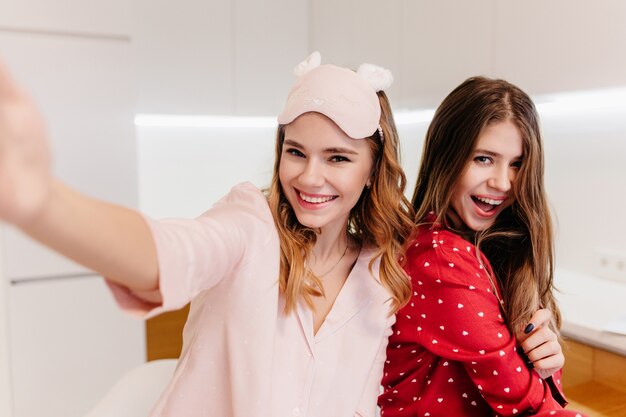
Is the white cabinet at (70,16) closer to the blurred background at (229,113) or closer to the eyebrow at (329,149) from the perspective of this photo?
the blurred background at (229,113)

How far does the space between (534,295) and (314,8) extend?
2.08m

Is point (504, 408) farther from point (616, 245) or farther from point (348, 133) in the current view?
point (616, 245)

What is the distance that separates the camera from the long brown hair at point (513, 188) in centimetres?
104

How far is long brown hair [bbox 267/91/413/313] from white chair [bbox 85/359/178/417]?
0.43 metres

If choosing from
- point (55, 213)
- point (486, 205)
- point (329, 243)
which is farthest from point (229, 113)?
point (55, 213)

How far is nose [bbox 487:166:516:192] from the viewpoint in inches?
40.8

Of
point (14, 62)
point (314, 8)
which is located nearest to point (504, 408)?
point (14, 62)

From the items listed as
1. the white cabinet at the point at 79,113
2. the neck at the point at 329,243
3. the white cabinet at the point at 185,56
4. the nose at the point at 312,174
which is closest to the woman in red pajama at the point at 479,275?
the neck at the point at 329,243

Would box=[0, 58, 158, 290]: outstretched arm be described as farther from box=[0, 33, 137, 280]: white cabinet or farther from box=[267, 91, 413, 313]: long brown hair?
box=[0, 33, 137, 280]: white cabinet

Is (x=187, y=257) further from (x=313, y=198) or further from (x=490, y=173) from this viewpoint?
(x=490, y=173)

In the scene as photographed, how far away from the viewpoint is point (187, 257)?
59 cm

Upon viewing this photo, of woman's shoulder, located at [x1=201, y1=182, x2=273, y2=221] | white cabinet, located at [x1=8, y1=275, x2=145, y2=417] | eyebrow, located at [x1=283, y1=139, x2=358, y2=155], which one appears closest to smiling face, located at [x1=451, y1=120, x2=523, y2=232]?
eyebrow, located at [x1=283, y1=139, x2=358, y2=155]

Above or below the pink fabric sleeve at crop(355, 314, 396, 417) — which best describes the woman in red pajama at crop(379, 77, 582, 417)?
above

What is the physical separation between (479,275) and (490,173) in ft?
0.63
